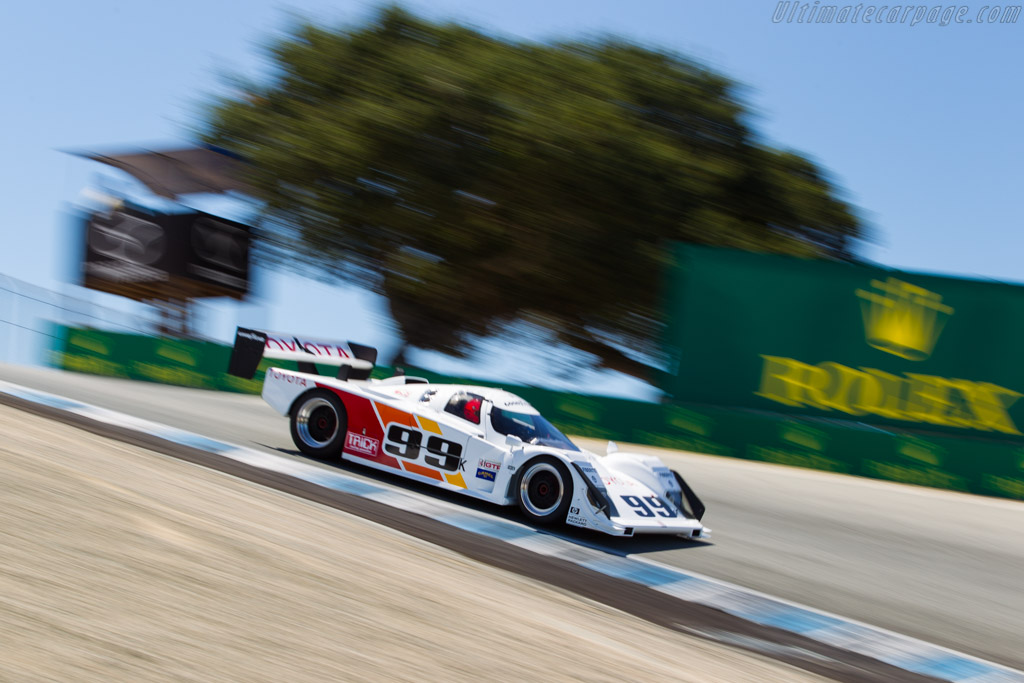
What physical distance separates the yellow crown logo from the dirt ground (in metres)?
11.2

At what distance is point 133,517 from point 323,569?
107cm

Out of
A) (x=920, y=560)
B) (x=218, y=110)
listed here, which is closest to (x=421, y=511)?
(x=920, y=560)

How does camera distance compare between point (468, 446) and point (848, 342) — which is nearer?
point (468, 446)

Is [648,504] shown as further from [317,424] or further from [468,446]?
[317,424]

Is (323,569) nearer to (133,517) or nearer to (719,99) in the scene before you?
(133,517)

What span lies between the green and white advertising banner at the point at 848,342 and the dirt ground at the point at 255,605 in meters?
10.5

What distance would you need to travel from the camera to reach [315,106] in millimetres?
24547

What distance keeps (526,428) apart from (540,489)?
57 centimetres

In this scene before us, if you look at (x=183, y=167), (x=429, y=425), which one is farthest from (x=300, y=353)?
(x=183, y=167)

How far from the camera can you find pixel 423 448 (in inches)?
320

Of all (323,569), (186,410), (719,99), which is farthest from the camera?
(719,99)

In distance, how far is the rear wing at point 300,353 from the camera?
880 centimetres

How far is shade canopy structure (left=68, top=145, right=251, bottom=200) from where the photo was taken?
26328mm

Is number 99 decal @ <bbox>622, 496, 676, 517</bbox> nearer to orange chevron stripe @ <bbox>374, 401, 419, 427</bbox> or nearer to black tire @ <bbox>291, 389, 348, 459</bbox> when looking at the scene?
orange chevron stripe @ <bbox>374, 401, 419, 427</bbox>
